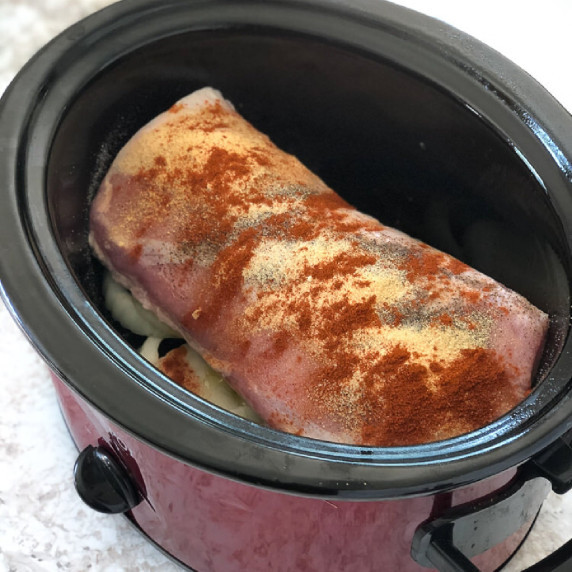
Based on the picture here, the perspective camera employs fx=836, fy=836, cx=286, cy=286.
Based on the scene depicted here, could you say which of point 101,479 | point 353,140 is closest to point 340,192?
point 353,140

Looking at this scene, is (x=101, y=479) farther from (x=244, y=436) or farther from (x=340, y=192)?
(x=340, y=192)

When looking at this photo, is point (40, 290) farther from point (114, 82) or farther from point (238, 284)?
point (114, 82)

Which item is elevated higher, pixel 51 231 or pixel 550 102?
pixel 550 102

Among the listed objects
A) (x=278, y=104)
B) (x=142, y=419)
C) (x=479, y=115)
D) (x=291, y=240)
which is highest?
(x=479, y=115)

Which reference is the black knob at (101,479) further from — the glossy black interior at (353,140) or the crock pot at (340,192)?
the glossy black interior at (353,140)

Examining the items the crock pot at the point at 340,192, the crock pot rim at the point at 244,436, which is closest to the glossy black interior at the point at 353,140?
the crock pot at the point at 340,192

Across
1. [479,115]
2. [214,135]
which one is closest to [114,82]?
[214,135]
